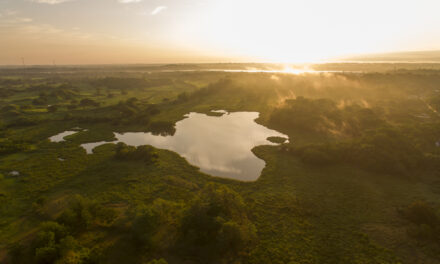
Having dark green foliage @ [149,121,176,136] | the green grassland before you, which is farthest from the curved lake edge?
the green grassland

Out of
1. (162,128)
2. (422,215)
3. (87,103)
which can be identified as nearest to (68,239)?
(422,215)

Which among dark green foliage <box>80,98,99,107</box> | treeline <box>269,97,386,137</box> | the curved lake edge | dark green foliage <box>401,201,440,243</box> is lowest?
dark green foliage <box>401,201,440,243</box>

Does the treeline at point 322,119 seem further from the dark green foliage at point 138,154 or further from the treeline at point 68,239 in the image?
the treeline at point 68,239

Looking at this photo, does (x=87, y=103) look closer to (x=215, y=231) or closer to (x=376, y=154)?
(x=215, y=231)

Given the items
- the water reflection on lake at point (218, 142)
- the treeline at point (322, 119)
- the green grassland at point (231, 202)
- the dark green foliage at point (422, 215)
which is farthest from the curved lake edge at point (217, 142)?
the dark green foliage at point (422, 215)

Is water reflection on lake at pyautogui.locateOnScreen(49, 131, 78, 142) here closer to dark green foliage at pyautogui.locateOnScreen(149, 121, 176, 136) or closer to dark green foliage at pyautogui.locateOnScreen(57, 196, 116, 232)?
dark green foliage at pyautogui.locateOnScreen(149, 121, 176, 136)

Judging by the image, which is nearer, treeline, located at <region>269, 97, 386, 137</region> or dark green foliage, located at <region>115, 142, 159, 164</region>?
dark green foliage, located at <region>115, 142, 159, 164</region>
